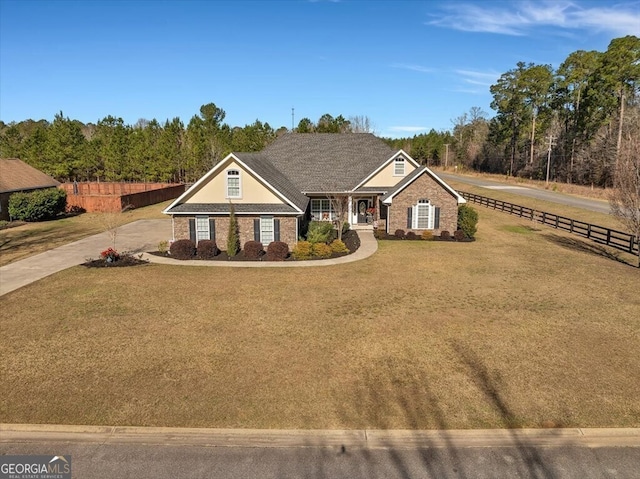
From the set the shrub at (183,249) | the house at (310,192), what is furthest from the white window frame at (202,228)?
the shrub at (183,249)

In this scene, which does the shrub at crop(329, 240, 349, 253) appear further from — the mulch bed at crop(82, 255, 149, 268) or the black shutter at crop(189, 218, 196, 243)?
the mulch bed at crop(82, 255, 149, 268)

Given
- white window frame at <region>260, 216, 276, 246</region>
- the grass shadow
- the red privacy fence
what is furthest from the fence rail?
the red privacy fence

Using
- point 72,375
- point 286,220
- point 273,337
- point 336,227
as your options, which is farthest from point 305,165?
point 72,375

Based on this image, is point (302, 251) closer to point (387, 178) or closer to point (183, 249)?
point (183, 249)

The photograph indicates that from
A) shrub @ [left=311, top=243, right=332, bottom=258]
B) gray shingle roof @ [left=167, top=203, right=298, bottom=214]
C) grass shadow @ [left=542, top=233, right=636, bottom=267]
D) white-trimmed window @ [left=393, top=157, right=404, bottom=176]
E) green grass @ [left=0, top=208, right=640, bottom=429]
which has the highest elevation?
white-trimmed window @ [left=393, top=157, right=404, bottom=176]

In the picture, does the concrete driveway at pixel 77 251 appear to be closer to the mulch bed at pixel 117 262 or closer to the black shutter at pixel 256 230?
the mulch bed at pixel 117 262
